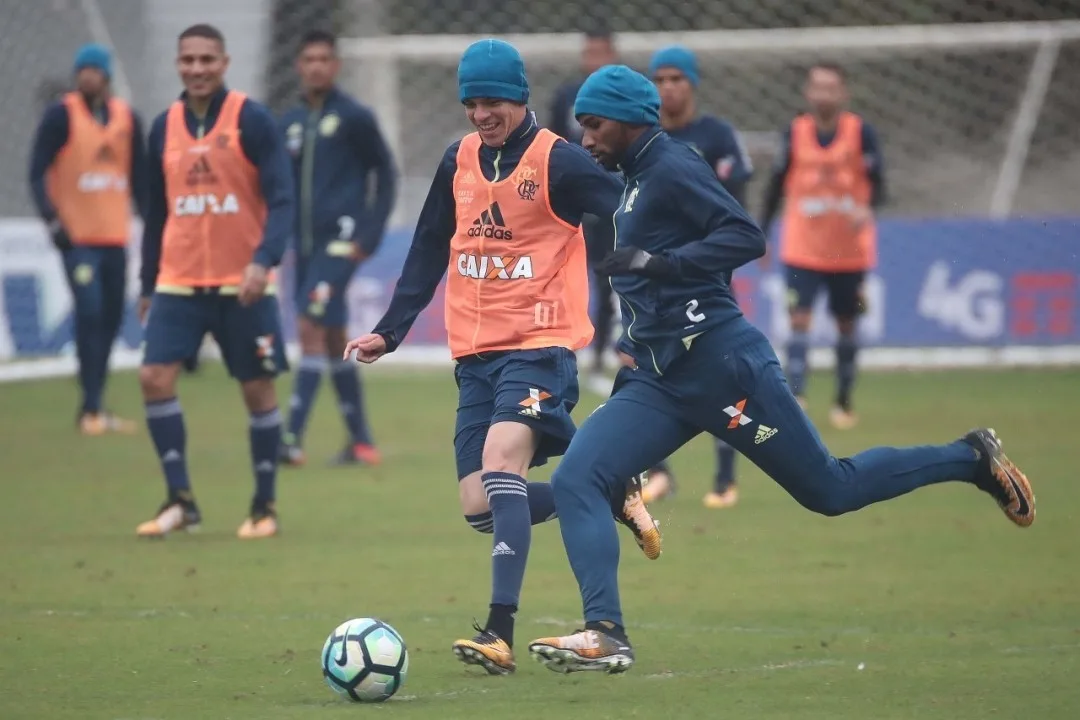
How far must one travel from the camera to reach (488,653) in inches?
249

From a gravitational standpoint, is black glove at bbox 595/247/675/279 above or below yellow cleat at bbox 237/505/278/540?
above

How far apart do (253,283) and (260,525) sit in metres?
1.43

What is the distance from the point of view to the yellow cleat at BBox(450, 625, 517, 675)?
6.28m

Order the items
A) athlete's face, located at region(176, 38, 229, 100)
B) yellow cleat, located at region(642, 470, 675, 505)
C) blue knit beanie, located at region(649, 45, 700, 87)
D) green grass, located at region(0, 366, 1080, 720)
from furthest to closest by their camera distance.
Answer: yellow cleat, located at region(642, 470, 675, 505), blue knit beanie, located at region(649, 45, 700, 87), athlete's face, located at region(176, 38, 229, 100), green grass, located at region(0, 366, 1080, 720)

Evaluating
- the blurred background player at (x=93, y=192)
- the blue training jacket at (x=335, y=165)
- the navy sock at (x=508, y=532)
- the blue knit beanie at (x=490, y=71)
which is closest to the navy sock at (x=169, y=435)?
the blue training jacket at (x=335, y=165)

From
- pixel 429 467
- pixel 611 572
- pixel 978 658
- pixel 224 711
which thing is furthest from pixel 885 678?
pixel 429 467

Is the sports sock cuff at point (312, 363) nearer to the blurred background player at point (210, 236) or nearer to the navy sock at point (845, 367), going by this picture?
the blurred background player at point (210, 236)

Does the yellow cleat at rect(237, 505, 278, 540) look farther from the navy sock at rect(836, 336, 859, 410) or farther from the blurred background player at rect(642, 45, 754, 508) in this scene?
the navy sock at rect(836, 336, 859, 410)

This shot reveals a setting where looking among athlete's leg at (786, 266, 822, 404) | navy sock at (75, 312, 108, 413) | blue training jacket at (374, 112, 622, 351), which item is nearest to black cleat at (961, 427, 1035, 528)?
blue training jacket at (374, 112, 622, 351)

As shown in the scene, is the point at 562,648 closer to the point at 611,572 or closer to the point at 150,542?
the point at 611,572

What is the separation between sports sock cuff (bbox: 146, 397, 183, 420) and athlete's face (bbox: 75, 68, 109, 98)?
528cm

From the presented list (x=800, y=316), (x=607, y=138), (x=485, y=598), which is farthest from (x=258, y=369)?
(x=800, y=316)

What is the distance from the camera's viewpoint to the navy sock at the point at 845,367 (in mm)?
14805

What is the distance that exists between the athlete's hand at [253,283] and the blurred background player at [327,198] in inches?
121
